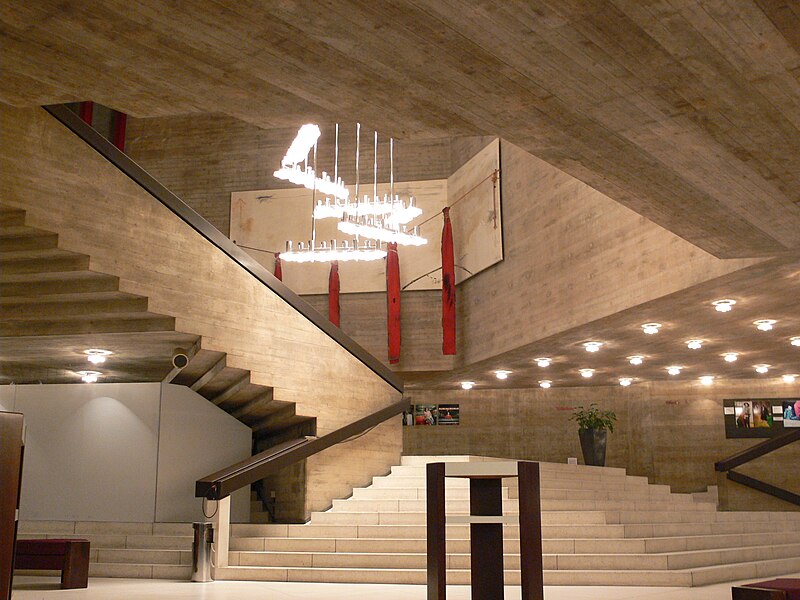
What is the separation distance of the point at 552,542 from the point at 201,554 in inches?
148

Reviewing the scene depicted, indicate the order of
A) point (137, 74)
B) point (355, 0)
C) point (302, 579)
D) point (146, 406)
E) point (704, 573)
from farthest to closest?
point (146, 406)
point (302, 579)
point (704, 573)
point (137, 74)
point (355, 0)

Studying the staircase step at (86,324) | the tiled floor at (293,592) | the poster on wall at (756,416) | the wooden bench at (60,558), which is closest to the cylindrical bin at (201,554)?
the tiled floor at (293,592)

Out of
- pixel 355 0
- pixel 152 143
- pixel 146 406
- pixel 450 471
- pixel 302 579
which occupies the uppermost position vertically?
pixel 152 143

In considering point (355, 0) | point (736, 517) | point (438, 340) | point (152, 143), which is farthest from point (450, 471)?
point (152, 143)

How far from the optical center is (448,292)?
17594mm

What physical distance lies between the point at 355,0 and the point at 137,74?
1.51 meters

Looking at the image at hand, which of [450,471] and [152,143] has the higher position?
[152,143]

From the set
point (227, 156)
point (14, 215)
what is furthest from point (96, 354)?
point (227, 156)

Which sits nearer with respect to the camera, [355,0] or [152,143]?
[355,0]

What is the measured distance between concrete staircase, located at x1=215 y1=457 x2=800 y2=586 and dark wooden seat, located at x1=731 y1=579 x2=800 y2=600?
2621mm

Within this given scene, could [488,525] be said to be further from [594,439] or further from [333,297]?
[333,297]

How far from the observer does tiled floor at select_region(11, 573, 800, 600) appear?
7543mm

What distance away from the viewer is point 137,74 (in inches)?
189

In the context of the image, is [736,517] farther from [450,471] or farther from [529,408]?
[450,471]
